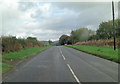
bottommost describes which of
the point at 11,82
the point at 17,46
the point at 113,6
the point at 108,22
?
the point at 11,82

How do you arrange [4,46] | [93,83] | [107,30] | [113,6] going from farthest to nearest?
1. [107,30]
2. [113,6]
3. [4,46]
4. [93,83]

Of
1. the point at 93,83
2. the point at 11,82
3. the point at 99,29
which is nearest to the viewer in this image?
the point at 93,83

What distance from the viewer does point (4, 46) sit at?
1741 centimetres

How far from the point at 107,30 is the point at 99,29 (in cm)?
795

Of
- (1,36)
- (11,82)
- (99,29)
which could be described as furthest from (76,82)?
(99,29)

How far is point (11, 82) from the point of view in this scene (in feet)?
18.9

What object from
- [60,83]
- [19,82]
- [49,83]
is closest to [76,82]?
[60,83]

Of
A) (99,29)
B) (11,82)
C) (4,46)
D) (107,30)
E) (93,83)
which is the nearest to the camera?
(93,83)

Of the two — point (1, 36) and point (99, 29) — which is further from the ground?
point (99, 29)

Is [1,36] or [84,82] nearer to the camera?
[84,82]

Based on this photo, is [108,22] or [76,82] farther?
[108,22]

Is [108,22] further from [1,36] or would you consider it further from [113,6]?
[1,36]

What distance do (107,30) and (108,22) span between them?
5.32 m

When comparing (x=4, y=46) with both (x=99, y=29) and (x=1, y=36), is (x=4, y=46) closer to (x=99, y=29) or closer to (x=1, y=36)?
(x=1, y=36)
